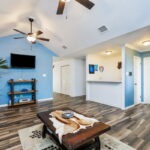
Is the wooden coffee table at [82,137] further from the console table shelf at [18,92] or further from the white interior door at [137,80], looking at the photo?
the white interior door at [137,80]

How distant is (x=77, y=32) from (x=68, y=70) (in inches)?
134

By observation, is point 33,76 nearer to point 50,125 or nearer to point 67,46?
point 67,46

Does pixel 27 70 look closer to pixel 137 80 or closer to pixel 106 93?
pixel 106 93

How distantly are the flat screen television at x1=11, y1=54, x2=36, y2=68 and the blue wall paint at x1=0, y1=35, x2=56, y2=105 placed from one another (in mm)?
230

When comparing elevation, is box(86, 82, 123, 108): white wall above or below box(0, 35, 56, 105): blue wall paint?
below

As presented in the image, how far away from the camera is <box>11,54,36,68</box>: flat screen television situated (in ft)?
14.9

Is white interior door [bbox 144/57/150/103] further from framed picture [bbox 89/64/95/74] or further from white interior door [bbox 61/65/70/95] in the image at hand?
white interior door [bbox 61/65/70/95]

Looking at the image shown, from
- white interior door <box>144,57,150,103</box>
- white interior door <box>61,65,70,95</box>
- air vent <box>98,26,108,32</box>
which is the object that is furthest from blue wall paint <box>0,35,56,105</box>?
white interior door <box>144,57,150,103</box>

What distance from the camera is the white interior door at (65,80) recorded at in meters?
6.81

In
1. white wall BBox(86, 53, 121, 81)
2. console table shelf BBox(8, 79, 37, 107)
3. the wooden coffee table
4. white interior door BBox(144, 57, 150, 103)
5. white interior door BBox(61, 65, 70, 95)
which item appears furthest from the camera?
white interior door BBox(61, 65, 70, 95)

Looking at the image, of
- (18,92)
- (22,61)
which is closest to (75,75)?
(22,61)

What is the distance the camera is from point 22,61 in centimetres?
476

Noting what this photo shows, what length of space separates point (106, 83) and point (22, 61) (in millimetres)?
3911

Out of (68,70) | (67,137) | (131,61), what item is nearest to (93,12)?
(131,61)
